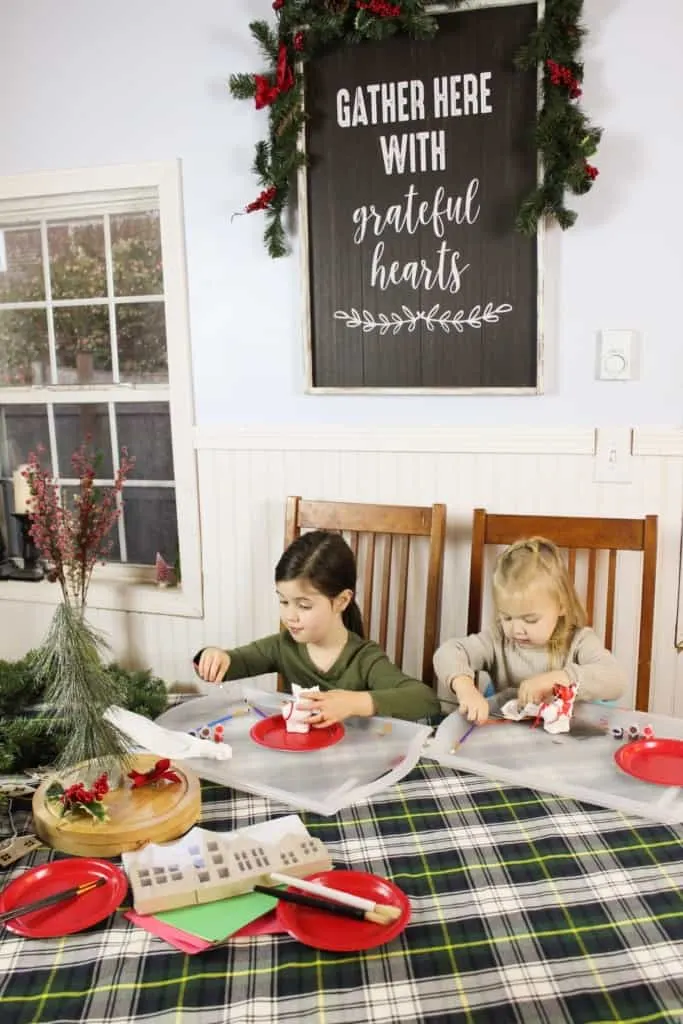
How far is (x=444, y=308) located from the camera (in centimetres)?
229

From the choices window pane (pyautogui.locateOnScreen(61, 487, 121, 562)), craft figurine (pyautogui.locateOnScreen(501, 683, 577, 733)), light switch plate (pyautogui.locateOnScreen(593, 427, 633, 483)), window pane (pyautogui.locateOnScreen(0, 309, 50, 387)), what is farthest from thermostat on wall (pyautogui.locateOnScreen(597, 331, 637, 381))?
window pane (pyautogui.locateOnScreen(0, 309, 50, 387))

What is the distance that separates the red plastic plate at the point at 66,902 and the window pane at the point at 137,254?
1.93 meters

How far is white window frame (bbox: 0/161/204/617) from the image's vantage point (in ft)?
8.27

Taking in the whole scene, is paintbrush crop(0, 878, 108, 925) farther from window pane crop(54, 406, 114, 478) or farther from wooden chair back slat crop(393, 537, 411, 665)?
window pane crop(54, 406, 114, 478)

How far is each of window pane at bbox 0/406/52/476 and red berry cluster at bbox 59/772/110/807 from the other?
6.01ft

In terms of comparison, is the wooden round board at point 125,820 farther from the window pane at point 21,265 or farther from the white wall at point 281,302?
the window pane at point 21,265

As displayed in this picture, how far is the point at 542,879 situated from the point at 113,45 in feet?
8.04

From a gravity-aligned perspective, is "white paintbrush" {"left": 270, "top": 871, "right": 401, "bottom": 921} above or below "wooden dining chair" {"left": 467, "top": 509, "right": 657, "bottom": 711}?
below

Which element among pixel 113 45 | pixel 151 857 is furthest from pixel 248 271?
pixel 151 857

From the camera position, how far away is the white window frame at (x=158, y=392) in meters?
2.52

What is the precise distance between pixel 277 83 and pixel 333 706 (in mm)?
1625

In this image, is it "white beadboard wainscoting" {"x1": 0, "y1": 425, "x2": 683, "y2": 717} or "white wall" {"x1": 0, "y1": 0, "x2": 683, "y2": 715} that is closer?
"white wall" {"x1": 0, "y1": 0, "x2": 683, "y2": 715}

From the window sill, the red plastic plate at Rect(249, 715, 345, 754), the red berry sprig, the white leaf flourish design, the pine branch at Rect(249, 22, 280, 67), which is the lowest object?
the window sill

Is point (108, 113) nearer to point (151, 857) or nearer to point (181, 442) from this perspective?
point (181, 442)
